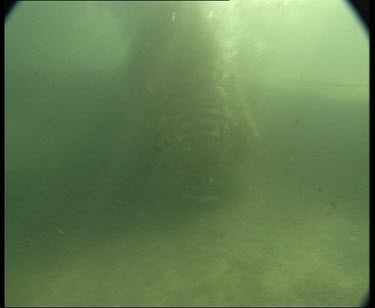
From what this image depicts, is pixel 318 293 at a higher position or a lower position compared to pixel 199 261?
lower

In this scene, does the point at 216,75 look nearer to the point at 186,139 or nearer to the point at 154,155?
the point at 186,139

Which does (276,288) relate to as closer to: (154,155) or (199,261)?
(199,261)

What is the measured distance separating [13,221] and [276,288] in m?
0.88

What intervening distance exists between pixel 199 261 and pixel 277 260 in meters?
0.26

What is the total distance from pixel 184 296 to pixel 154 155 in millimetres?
453

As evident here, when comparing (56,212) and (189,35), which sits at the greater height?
(189,35)

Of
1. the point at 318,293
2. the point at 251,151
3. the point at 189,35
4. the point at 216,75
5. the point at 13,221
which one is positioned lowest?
the point at 318,293

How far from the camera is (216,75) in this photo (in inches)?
36.1

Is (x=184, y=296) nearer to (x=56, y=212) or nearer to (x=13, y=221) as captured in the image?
(x=56, y=212)

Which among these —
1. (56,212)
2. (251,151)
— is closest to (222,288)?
(251,151)

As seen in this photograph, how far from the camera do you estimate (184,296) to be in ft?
2.88

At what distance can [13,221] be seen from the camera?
937 millimetres

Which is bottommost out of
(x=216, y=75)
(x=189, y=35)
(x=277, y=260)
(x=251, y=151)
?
(x=277, y=260)

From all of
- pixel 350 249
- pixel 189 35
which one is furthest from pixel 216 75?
pixel 350 249
